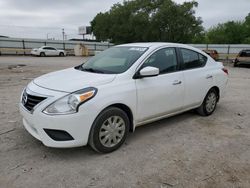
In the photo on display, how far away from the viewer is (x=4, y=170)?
320 centimetres

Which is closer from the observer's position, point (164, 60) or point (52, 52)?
point (164, 60)

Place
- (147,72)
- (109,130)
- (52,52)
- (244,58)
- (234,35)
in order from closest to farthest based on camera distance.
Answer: (109,130), (147,72), (244,58), (52,52), (234,35)

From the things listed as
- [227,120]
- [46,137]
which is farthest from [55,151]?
[227,120]

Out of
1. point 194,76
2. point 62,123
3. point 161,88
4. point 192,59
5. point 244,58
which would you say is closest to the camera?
point 62,123

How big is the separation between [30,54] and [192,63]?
31.7m

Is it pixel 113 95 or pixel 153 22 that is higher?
pixel 153 22

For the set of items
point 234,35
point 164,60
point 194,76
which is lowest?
point 194,76

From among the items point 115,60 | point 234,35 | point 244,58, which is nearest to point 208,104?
point 115,60

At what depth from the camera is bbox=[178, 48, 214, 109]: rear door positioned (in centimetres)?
480

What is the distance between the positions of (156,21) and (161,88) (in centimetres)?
3070

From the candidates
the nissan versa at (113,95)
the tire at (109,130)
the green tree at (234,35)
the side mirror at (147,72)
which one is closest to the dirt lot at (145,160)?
the tire at (109,130)

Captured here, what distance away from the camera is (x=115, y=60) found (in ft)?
14.5

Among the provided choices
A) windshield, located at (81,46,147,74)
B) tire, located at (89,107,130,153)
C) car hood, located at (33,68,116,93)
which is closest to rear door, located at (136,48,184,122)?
windshield, located at (81,46,147,74)

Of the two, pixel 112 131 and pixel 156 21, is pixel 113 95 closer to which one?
pixel 112 131
